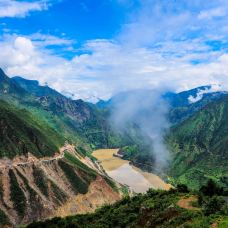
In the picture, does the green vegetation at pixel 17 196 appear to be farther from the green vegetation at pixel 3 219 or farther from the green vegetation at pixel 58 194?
the green vegetation at pixel 58 194

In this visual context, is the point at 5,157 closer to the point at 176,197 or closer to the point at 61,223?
the point at 61,223

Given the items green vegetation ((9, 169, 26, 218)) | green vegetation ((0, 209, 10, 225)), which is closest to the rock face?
green vegetation ((9, 169, 26, 218))

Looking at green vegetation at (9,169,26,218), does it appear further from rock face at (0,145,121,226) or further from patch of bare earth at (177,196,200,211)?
patch of bare earth at (177,196,200,211)

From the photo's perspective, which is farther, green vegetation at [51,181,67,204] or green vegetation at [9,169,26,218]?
green vegetation at [51,181,67,204]

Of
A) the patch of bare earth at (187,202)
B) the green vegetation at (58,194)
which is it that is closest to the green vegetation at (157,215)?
the patch of bare earth at (187,202)

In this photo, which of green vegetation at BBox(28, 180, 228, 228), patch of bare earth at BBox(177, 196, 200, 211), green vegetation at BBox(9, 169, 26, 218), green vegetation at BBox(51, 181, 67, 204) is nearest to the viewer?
green vegetation at BBox(28, 180, 228, 228)

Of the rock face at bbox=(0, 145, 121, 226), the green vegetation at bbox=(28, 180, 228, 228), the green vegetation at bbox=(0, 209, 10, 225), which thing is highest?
the rock face at bbox=(0, 145, 121, 226)

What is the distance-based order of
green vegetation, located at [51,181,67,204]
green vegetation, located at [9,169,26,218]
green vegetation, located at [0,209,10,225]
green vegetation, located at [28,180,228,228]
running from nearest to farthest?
green vegetation, located at [28,180,228,228] < green vegetation, located at [0,209,10,225] < green vegetation, located at [9,169,26,218] < green vegetation, located at [51,181,67,204]
